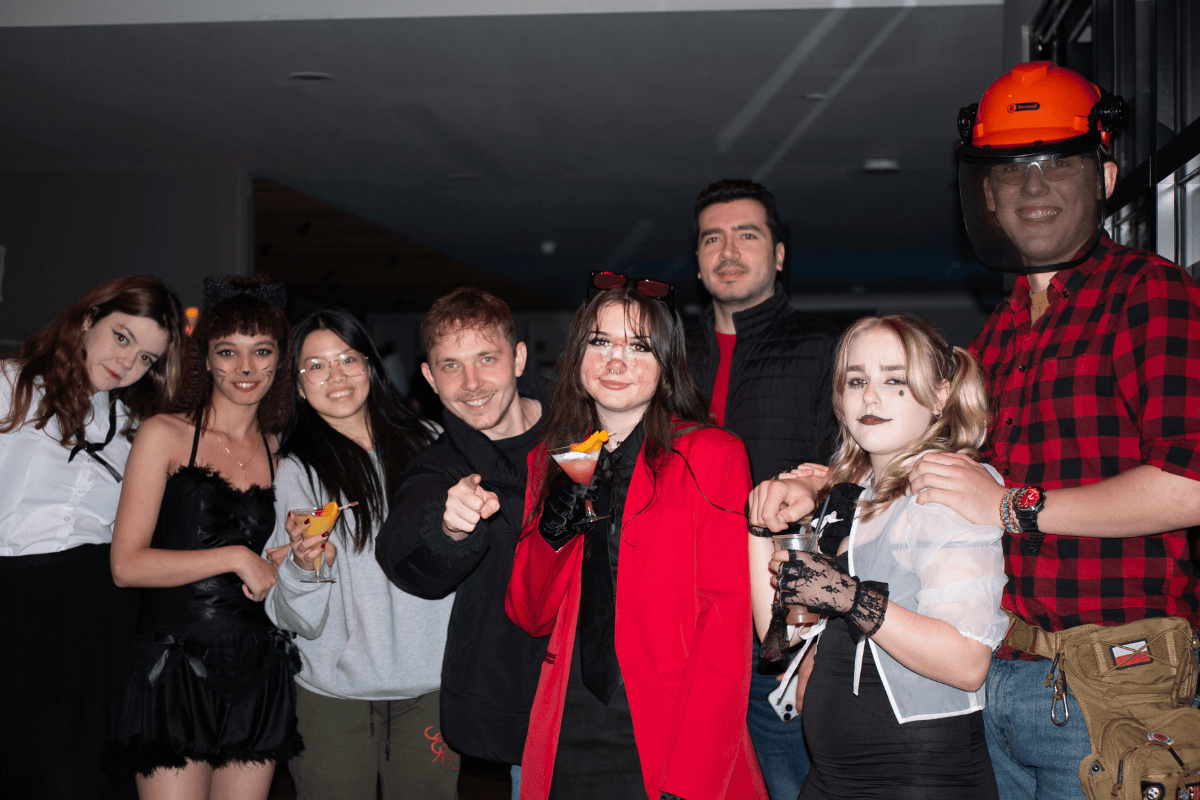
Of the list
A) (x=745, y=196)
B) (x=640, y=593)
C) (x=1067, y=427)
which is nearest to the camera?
(x=1067, y=427)

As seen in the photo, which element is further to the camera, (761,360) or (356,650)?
(761,360)

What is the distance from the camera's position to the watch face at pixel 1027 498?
1.75m

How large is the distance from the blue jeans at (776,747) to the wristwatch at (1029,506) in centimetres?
119

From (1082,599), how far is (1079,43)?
2579 mm

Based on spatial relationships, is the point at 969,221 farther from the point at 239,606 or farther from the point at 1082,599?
the point at 239,606

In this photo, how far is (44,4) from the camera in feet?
16.9

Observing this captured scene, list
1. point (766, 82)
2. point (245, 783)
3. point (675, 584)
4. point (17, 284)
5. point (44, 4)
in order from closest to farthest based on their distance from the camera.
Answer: point (675, 584) → point (245, 783) → point (44, 4) → point (766, 82) → point (17, 284)

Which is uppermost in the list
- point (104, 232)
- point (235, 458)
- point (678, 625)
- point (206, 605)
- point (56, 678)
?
point (104, 232)

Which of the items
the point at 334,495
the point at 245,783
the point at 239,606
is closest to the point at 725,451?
the point at 334,495

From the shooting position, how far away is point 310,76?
18.9 feet

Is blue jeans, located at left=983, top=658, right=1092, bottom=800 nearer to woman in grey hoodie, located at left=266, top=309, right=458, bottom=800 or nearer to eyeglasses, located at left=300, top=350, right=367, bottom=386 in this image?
woman in grey hoodie, located at left=266, top=309, right=458, bottom=800

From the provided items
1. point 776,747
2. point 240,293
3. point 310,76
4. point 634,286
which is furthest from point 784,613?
point 310,76

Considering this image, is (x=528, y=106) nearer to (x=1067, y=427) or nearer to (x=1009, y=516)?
(x=1067, y=427)

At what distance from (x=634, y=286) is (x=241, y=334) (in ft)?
5.06
